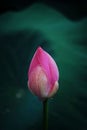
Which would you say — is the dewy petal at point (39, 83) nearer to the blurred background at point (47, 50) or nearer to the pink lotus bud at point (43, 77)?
the pink lotus bud at point (43, 77)

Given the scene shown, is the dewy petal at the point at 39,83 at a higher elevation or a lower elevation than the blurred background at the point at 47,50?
lower

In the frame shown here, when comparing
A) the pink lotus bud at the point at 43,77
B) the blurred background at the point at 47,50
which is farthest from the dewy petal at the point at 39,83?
the blurred background at the point at 47,50

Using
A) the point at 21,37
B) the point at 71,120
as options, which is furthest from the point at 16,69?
the point at 71,120

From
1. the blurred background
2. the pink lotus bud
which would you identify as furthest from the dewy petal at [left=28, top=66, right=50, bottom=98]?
the blurred background

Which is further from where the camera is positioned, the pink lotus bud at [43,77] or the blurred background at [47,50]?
the blurred background at [47,50]

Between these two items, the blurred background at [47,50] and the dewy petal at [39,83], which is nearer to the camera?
the dewy petal at [39,83]

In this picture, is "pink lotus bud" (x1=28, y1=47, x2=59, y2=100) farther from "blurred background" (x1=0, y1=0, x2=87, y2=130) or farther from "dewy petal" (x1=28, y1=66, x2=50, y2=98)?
"blurred background" (x1=0, y1=0, x2=87, y2=130)

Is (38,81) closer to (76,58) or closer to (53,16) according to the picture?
(76,58)
